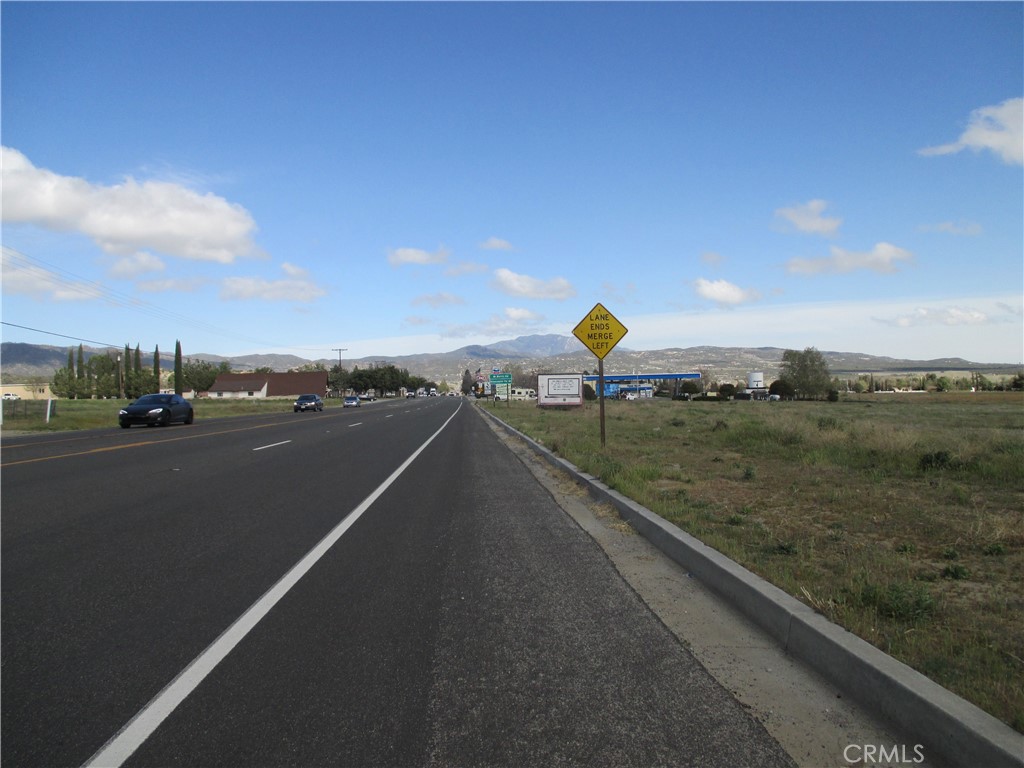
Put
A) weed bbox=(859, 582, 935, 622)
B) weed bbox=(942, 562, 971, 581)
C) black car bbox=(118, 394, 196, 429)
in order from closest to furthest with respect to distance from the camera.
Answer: weed bbox=(859, 582, 935, 622), weed bbox=(942, 562, 971, 581), black car bbox=(118, 394, 196, 429)

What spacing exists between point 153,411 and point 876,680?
34240 millimetres

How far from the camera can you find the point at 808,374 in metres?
106

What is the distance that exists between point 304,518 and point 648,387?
131 m

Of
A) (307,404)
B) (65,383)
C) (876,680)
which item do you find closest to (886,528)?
(876,680)

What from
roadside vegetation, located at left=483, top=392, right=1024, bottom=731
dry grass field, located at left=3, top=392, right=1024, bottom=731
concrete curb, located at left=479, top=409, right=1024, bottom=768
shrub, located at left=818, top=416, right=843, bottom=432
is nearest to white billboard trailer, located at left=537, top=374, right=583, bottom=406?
shrub, located at left=818, top=416, right=843, bottom=432

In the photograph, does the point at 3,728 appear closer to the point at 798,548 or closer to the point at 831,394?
the point at 798,548

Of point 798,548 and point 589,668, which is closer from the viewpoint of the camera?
point 589,668

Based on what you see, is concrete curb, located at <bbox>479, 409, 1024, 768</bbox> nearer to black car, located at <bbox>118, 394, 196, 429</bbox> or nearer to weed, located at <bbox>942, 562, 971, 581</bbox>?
weed, located at <bbox>942, 562, 971, 581</bbox>

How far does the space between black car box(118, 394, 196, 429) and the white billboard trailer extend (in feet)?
92.2

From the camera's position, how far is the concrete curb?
316 cm

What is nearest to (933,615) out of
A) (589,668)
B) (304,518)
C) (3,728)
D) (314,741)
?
(589,668)

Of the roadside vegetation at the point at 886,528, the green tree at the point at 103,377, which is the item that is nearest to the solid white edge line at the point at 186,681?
the roadside vegetation at the point at 886,528

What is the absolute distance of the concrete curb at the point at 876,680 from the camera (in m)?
3.16

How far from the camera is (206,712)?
12.3 feet
